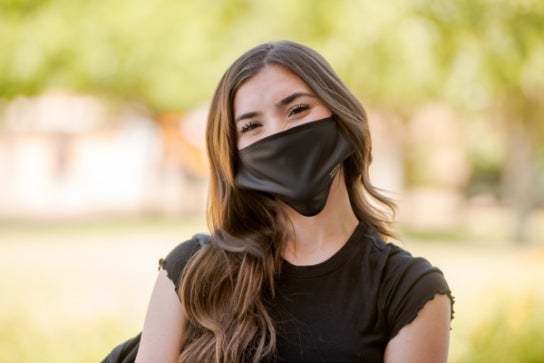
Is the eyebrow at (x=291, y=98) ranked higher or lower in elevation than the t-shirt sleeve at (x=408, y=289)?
higher

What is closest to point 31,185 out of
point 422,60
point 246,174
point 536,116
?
point 536,116

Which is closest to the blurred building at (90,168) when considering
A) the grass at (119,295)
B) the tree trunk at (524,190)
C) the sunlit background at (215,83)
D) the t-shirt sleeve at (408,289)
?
the sunlit background at (215,83)

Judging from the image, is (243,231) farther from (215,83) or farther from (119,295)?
(215,83)

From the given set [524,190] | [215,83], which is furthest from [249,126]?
[524,190]

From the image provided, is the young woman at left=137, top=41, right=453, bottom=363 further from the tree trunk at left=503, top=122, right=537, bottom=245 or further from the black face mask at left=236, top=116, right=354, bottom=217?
the tree trunk at left=503, top=122, right=537, bottom=245

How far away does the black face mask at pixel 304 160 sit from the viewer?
7.07 feet

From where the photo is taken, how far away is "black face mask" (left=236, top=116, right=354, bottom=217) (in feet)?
7.07

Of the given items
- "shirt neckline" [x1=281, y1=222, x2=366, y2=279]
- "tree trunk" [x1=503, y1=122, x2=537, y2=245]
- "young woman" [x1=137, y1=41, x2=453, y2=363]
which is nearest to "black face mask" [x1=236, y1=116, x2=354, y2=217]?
"young woman" [x1=137, y1=41, x2=453, y2=363]

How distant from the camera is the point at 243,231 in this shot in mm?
2354

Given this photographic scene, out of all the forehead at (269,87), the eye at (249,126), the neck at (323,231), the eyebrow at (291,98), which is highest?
the forehead at (269,87)

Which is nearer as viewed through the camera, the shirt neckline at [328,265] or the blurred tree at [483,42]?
the shirt neckline at [328,265]

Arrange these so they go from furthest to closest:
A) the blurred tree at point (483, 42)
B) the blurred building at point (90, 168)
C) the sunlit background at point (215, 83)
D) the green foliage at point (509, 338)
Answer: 1. the blurred building at point (90, 168)
2. the blurred tree at point (483, 42)
3. the sunlit background at point (215, 83)
4. the green foliage at point (509, 338)

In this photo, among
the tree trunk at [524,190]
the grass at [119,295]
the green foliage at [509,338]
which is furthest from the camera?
the tree trunk at [524,190]

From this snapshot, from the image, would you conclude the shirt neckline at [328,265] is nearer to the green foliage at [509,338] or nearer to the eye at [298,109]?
the eye at [298,109]
